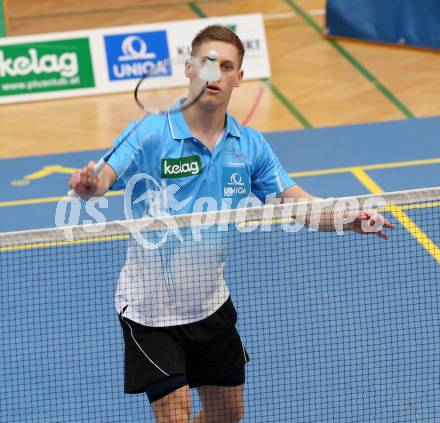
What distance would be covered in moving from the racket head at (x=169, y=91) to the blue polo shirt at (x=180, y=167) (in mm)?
73

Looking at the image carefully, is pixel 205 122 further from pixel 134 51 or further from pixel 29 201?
pixel 134 51

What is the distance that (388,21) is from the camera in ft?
44.3

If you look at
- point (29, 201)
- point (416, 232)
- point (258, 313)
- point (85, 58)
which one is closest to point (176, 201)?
point (258, 313)

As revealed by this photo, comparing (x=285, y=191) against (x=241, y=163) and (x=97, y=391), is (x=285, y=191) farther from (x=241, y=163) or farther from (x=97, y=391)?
(x=97, y=391)

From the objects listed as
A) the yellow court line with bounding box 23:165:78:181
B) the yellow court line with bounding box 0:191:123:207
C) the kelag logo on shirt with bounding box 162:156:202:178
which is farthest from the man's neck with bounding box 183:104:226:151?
the yellow court line with bounding box 23:165:78:181

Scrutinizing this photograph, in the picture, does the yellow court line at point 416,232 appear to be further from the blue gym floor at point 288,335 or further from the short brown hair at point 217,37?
the short brown hair at point 217,37

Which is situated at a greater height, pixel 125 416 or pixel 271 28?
Answer: pixel 271 28

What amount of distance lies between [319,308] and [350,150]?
12.0 feet

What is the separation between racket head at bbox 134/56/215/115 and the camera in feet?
14.9

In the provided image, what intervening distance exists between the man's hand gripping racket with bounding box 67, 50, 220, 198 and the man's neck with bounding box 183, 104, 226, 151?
71 millimetres

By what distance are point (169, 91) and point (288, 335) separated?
275cm

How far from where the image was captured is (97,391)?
6.58 meters

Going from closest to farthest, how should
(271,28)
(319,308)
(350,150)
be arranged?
(319,308)
(350,150)
(271,28)

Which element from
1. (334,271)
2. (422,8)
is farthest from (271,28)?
(334,271)
